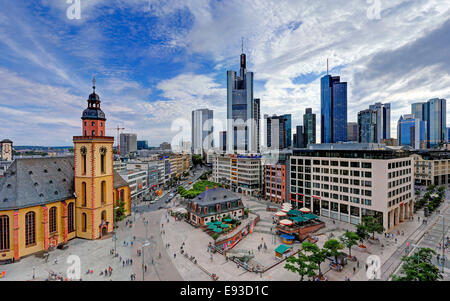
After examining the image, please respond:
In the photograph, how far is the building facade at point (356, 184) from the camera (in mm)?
50938

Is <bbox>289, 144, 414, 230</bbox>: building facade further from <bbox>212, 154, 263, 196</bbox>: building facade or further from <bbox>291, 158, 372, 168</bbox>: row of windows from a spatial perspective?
<bbox>212, 154, 263, 196</bbox>: building facade

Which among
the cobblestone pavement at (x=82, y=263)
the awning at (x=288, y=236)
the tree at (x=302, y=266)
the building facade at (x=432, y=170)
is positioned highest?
the building facade at (x=432, y=170)

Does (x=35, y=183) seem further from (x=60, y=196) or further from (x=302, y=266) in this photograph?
(x=302, y=266)

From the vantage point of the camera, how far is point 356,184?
5444cm

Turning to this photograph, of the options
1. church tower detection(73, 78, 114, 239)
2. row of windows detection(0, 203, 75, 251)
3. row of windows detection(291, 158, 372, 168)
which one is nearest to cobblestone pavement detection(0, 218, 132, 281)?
row of windows detection(0, 203, 75, 251)

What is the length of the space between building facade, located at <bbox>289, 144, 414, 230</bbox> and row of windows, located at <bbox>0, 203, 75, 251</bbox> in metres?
59.9

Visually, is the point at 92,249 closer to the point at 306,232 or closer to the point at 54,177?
the point at 54,177

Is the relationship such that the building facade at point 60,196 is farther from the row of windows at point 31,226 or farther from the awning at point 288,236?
the awning at point 288,236

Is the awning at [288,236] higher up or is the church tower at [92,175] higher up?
the church tower at [92,175]

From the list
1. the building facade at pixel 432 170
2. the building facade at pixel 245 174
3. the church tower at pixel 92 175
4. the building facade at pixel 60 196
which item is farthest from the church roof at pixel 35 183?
the building facade at pixel 432 170

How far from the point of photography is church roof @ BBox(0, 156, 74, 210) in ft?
124

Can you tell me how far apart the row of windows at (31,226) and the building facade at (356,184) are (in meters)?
59.9

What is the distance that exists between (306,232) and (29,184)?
184ft
